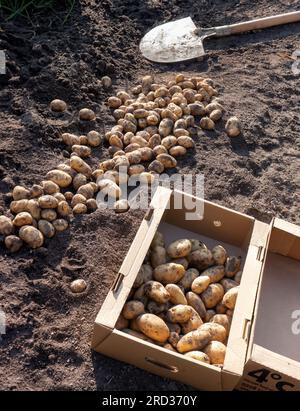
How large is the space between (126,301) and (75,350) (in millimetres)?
217

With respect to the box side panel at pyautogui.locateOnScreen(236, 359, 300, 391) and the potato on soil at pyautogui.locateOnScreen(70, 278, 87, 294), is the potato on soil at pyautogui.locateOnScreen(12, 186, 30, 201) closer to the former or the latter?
the potato on soil at pyautogui.locateOnScreen(70, 278, 87, 294)

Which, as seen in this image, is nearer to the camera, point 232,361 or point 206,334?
point 232,361

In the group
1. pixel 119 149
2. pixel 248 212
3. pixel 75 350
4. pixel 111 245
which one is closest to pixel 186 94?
pixel 119 149

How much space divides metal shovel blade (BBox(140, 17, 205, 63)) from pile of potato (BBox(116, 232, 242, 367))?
1.35 metres

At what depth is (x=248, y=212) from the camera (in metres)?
2.28

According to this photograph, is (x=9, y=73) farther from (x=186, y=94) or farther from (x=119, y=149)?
(x=186, y=94)

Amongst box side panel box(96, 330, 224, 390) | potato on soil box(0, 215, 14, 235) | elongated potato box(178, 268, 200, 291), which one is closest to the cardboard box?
box side panel box(96, 330, 224, 390)

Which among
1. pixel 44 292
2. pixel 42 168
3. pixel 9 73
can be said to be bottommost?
pixel 44 292

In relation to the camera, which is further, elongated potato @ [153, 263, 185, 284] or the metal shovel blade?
the metal shovel blade

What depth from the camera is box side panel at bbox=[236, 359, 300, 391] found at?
4.87 feet

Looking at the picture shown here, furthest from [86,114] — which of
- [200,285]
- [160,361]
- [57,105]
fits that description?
[160,361]

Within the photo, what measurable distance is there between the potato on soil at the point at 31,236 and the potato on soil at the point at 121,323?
1.40ft
